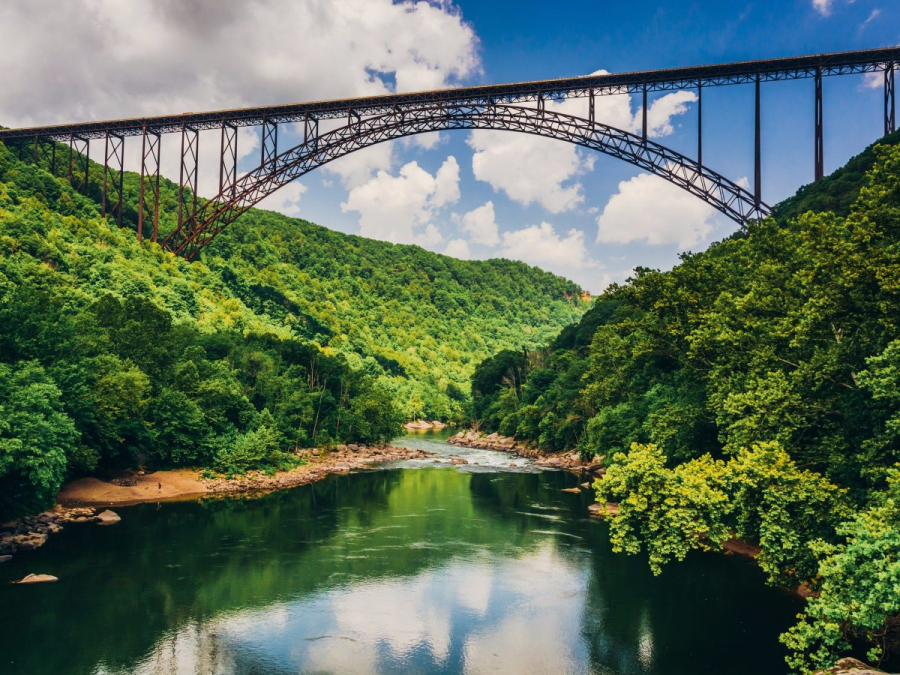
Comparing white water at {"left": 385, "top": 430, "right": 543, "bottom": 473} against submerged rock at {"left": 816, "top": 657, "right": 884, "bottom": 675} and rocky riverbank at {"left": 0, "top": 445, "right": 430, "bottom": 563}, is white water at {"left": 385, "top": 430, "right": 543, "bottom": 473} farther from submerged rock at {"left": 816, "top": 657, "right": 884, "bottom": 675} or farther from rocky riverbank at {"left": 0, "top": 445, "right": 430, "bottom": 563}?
submerged rock at {"left": 816, "top": 657, "right": 884, "bottom": 675}

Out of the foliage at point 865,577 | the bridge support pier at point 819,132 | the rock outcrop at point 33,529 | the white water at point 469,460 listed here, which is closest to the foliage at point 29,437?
the rock outcrop at point 33,529

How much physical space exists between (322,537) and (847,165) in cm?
3892

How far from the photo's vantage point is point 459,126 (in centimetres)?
4475

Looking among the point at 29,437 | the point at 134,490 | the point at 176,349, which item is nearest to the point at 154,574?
the point at 29,437

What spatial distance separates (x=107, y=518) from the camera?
84.9 ft

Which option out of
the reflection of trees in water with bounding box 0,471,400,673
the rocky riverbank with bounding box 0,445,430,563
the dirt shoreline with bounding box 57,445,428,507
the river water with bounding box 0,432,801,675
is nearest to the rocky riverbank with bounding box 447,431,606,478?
the rocky riverbank with bounding box 0,445,430,563

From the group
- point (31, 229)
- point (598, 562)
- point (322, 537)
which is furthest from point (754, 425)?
point (31, 229)

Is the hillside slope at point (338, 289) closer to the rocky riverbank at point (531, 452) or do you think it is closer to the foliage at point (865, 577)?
the rocky riverbank at point (531, 452)

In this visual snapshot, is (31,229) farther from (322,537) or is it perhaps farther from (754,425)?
(754,425)

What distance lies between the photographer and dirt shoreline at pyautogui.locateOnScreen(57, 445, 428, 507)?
1156 inches

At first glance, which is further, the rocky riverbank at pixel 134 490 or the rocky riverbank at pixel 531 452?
the rocky riverbank at pixel 531 452

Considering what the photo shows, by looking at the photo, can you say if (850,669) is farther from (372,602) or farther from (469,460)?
(469,460)

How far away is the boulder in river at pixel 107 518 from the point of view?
25553 millimetres

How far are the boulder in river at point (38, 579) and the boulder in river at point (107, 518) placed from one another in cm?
733
